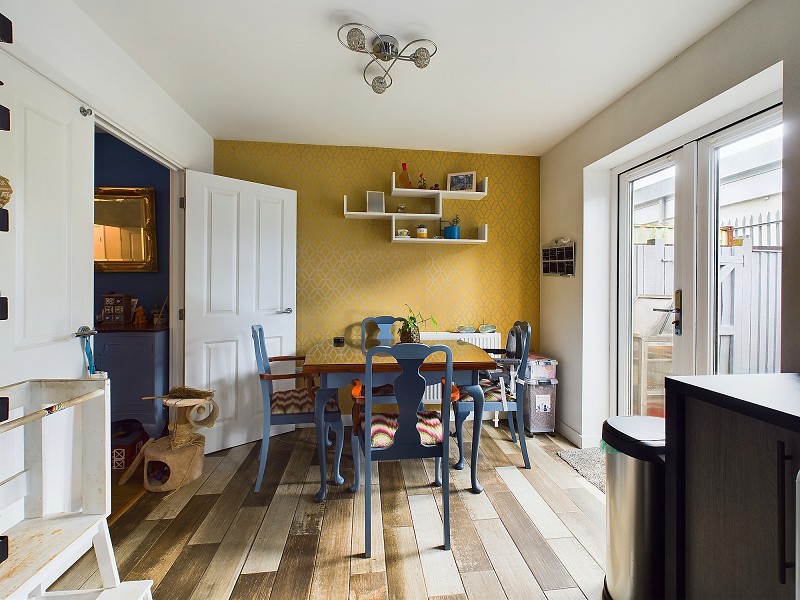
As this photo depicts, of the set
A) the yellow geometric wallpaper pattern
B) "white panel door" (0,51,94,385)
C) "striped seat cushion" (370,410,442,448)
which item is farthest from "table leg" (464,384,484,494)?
"white panel door" (0,51,94,385)

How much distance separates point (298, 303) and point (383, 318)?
2.63 feet

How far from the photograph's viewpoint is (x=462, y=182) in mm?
3686

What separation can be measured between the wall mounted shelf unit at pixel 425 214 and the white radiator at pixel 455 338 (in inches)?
33.3

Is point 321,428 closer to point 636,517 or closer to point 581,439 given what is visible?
point 636,517

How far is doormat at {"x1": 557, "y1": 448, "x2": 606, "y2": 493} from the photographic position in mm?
2609

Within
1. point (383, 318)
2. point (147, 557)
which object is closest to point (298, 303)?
point (383, 318)

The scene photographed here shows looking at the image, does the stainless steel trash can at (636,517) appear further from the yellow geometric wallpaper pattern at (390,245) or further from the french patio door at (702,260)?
the yellow geometric wallpaper pattern at (390,245)

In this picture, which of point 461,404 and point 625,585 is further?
point 461,404

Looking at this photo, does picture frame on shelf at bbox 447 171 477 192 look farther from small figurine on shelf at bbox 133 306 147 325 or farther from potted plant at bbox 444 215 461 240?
small figurine on shelf at bbox 133 306 147 325

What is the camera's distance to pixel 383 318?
355 cm

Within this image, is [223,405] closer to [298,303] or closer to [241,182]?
[298,303]

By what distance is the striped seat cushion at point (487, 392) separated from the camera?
2.65 m

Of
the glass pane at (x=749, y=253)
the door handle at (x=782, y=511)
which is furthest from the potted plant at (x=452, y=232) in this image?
the door handle at (x=782, y=511)

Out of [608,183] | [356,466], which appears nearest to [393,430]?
[356,466]
